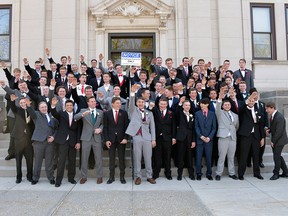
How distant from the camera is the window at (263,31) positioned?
14.4 metres

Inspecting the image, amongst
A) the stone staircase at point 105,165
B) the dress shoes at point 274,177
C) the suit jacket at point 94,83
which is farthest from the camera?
the suit jacket at point 94,83

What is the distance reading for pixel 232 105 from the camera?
8.68 m

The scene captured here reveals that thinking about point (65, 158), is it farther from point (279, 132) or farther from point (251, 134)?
→ point (279, 132)

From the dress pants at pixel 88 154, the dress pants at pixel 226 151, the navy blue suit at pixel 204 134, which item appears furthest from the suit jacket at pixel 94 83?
the dress pants at pixel 226 151

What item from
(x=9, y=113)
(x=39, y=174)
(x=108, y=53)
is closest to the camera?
(x=39, y=174)

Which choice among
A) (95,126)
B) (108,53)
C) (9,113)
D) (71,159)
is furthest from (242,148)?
(108,53)

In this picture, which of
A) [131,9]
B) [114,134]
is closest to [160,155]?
[114,134]

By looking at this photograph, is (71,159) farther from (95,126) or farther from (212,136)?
(212,136)

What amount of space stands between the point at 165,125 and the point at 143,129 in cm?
63

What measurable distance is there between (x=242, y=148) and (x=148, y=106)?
278cm

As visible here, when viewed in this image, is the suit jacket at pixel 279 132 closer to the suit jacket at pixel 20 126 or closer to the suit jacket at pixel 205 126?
the suit jacket at pixel 205 126

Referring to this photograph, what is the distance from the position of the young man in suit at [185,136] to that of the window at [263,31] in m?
7.73

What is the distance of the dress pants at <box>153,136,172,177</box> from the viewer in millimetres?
8098

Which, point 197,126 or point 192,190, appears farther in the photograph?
point 197,126
